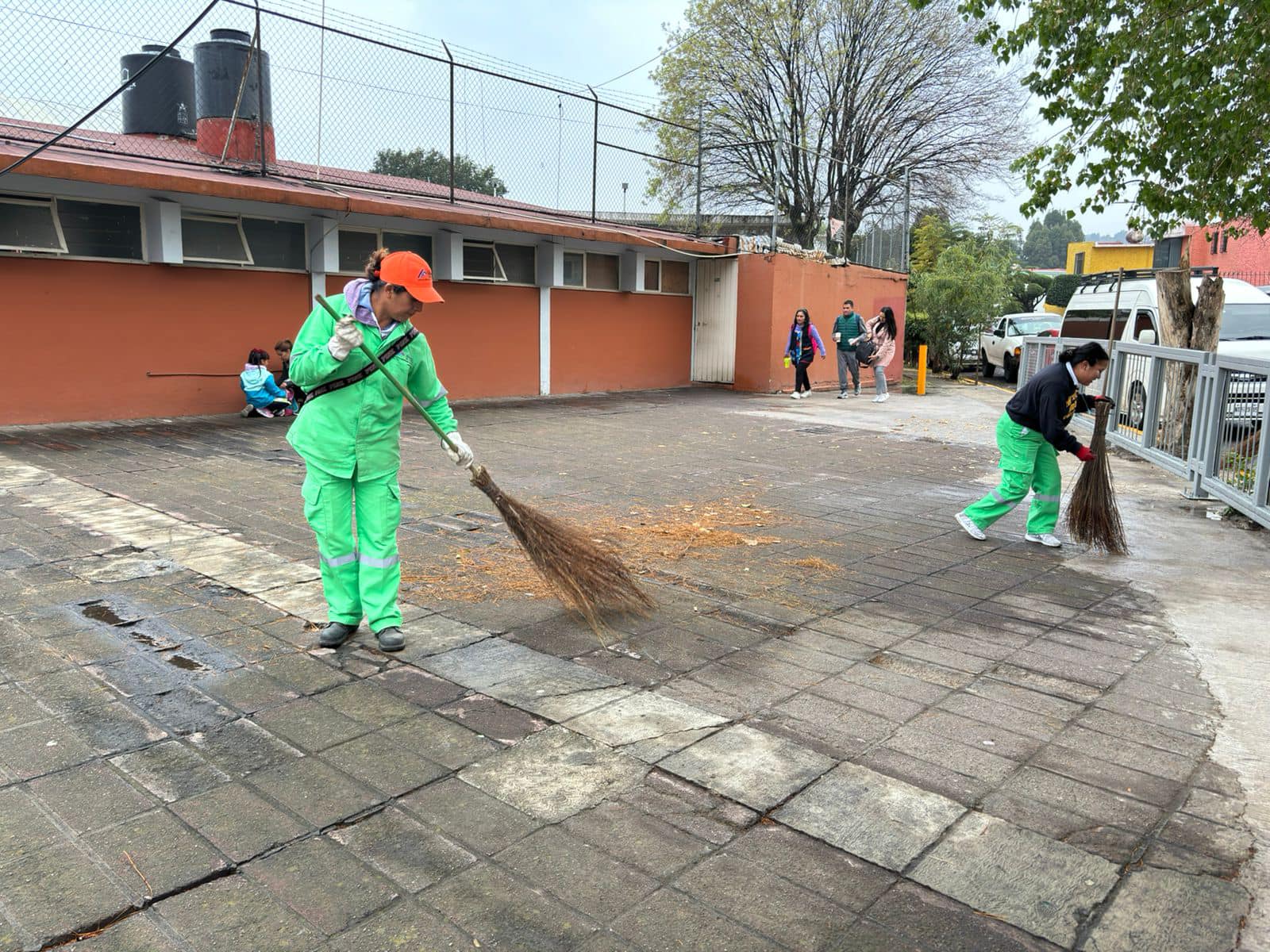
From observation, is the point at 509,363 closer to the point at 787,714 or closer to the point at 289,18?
the point at 289,18

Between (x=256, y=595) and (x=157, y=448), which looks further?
(x=157, y=448)

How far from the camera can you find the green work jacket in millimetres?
4094

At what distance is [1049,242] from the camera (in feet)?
332

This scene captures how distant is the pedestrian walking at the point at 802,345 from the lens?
17.5 meters

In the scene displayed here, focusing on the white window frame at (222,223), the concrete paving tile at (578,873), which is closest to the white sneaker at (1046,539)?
the concrete paving tile at (578,873)

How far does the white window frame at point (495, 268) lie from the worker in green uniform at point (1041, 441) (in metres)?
10.6

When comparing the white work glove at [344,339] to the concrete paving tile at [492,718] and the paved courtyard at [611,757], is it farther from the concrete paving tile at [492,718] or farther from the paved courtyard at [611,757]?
the concrete paving tile at [492,718]

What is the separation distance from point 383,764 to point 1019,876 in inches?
81.6

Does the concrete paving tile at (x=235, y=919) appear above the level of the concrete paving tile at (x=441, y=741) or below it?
below

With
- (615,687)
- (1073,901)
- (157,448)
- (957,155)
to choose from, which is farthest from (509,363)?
(957,155)

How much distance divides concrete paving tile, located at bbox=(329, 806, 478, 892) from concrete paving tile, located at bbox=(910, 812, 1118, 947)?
136 centimetres

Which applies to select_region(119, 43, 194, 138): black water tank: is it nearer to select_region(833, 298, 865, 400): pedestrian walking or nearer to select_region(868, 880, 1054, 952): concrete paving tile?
select_region(833, 298, 865, 400): pedestrian walking

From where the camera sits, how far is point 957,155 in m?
27.5

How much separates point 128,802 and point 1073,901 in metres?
2.86
